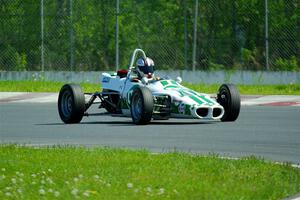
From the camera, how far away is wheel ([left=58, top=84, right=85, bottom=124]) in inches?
886

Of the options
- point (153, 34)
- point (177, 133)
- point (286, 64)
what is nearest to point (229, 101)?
point (177, 133)

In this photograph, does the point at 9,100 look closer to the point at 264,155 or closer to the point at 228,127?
the point at 228,127

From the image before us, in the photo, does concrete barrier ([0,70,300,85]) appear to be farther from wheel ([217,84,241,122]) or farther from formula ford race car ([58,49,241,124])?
wheel ([217,84,241,122])

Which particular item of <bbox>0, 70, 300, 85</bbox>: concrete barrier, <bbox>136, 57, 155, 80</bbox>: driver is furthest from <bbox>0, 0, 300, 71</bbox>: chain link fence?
<bbox>136, 57, 155, 80</bbox>: driver

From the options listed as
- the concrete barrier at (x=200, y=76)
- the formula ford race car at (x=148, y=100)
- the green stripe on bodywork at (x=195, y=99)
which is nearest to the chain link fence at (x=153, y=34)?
the concrete barrier at (x=200, y=76)

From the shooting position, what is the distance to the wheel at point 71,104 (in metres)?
22.5

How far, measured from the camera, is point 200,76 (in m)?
34.0

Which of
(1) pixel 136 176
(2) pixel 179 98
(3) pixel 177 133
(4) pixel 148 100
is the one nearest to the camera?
(1) pixel 136 176

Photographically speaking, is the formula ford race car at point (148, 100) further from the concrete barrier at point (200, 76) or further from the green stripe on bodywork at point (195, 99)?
the concrete barrier at point (200, 76)

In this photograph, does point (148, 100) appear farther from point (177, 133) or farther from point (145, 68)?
point (145, 68)

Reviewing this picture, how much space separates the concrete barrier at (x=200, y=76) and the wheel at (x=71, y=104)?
35.5 feet

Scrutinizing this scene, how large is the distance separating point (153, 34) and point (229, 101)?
42.7 ft

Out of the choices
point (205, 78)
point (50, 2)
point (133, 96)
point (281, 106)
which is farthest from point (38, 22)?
point (133, 96)

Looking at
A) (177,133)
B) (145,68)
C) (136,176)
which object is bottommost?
(177,133)
